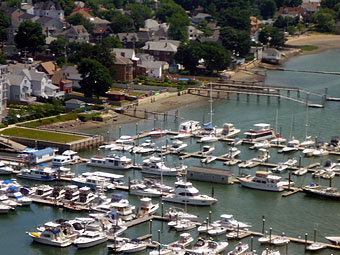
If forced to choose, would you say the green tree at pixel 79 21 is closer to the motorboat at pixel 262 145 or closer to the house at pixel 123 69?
the house at pixel 123 69

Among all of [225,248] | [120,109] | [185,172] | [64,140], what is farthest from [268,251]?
[120,109]

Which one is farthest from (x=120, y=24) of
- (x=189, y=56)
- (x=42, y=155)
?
(x=42, y=155)

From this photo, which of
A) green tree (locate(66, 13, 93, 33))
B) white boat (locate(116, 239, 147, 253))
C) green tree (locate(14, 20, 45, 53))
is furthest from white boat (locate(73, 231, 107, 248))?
green tree (locate(66, 13, 93, 33))

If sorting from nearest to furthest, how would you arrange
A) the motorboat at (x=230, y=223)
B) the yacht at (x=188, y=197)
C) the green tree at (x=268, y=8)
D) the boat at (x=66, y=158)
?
the motorboat at (x=230, y=223) → the yacht at (x=188, y=197) → the boat at (x=66, y=158) → the green tree at (x=268, y=8)

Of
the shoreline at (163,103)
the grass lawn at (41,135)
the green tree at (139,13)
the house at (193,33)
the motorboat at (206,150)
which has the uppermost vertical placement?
the green tree at (139,13)

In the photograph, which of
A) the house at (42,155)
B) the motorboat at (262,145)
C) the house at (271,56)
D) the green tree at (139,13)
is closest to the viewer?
the house at (42,155)

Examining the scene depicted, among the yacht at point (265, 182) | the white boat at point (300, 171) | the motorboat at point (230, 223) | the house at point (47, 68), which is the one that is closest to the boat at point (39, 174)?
the yacht at point (265, 182)

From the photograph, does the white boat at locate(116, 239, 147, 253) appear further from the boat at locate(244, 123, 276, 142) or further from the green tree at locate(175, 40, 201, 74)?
the green tree at locate(175, 40, 201, 74)
